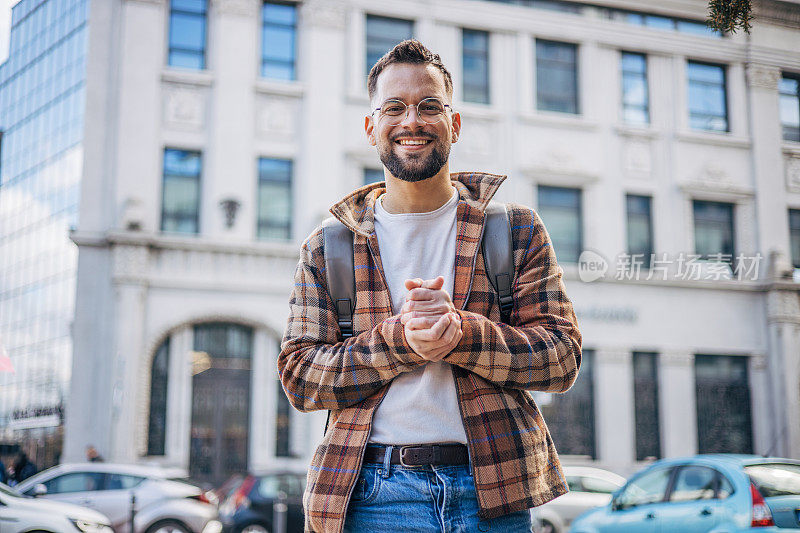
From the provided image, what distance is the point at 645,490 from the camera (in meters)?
8.52

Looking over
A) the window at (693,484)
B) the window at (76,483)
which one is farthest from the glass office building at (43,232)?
the window at (693,484)

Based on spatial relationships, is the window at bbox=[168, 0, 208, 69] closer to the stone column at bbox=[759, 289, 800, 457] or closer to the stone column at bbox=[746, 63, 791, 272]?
the stone column at bbox=[746, 63, 791, 272]

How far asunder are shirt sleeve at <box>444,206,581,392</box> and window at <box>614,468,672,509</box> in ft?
22.1

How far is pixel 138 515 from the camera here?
11.3 m

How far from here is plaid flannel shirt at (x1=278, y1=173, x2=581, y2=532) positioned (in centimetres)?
198

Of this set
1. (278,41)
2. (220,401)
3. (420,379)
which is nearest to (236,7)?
(278,41)

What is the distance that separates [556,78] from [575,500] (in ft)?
35.3

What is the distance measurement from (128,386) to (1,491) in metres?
8.41

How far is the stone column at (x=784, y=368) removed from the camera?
16.2 m

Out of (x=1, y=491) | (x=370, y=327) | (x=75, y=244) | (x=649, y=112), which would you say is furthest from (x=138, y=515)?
(x=649, y=112)

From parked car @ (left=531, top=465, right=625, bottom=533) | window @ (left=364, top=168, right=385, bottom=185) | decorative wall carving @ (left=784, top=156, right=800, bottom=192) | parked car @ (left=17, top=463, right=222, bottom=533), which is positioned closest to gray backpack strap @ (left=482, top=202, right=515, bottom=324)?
parked car @ (left=531, top=465, right=625, bottom=533)

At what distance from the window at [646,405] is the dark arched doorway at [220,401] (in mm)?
8403

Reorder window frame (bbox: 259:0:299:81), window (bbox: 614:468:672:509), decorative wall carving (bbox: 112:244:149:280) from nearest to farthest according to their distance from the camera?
window (bbox: 614:468:672:509), decorative wall carving (bbox: 112:244:149:280), window frame (bbox: 259:0:299:81)

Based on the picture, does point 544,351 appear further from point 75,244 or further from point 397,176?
point 75,244
